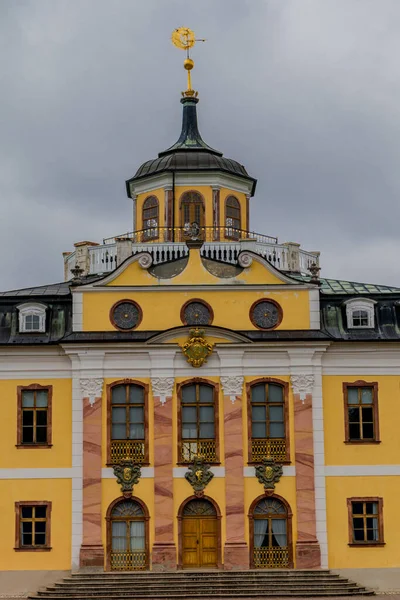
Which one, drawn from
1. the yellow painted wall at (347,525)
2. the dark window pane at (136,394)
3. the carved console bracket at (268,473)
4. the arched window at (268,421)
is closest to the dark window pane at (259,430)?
the arched window at (268,421)

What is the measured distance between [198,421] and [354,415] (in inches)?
224

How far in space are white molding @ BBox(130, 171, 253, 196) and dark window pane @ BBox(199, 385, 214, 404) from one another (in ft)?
35.4

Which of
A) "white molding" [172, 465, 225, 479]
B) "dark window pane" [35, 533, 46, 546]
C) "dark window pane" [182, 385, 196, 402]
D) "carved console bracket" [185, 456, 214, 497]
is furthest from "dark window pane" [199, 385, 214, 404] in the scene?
"dark window pane" [35, 533, 46, 546]

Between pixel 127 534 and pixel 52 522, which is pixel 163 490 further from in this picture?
pixel 52 522

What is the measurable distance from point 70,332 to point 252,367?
6.73 metres

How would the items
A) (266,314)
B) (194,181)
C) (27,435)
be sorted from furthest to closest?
(194,181) < (266,314) < (27,435)

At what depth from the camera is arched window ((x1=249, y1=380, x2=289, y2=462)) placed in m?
44.1

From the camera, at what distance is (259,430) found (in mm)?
44344

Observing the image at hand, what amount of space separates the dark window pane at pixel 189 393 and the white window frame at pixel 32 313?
5.64 m

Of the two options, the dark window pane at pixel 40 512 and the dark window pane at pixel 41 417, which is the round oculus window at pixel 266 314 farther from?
the dark window pane at pixel 40 512

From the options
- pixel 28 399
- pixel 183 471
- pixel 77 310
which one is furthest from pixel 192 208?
pixel 183 471

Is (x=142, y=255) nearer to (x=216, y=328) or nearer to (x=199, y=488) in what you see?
(x=216, y=328)

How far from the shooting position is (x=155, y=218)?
171 ft

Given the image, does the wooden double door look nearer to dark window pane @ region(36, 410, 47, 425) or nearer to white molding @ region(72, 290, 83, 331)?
dark window pane @ region(36, 410, 47, 425)
